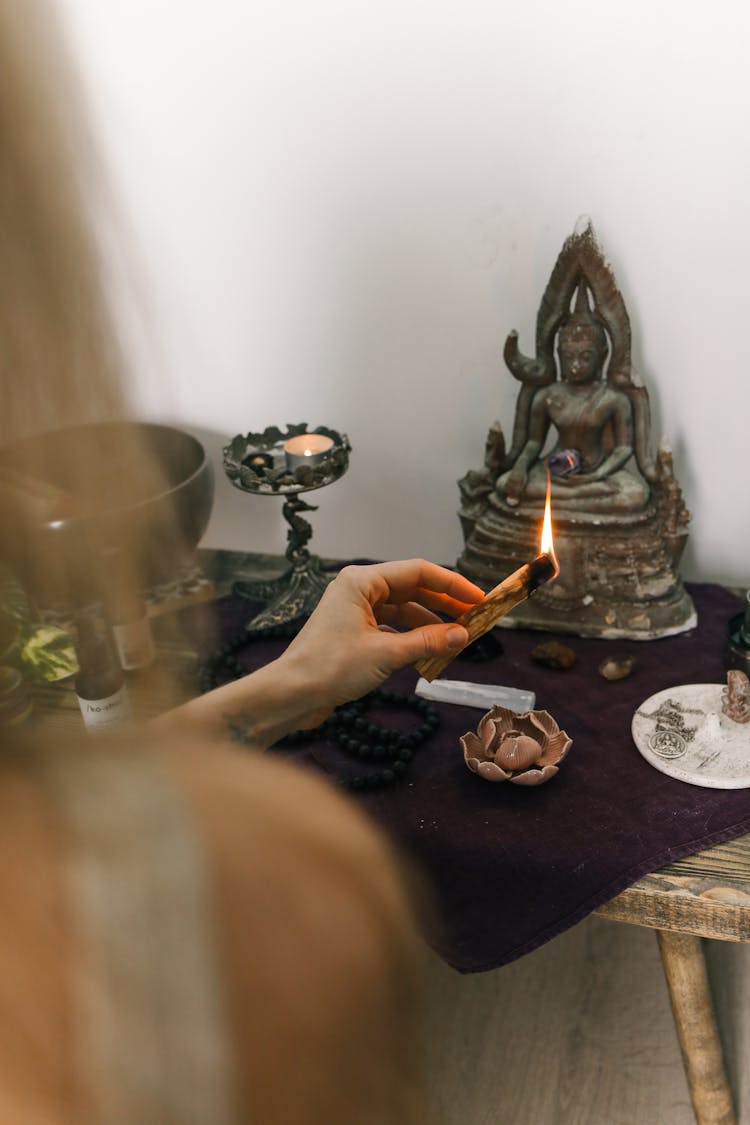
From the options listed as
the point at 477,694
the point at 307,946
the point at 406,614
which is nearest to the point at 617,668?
the point at 477,694

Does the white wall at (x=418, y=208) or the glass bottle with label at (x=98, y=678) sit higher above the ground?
the white wall at (x=418, y=208)

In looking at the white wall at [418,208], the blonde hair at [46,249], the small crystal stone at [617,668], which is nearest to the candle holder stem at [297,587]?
the white wall at [418,208]

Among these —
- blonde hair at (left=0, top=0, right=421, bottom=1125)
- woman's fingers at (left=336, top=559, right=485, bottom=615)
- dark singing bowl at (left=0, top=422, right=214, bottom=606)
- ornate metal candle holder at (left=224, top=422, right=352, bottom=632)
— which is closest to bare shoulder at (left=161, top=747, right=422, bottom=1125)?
blonde hair at (left=0, top=0, right=421, bottom=1125)

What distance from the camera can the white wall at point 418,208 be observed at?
4.33 ft

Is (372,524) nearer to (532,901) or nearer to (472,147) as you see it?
(472,147)

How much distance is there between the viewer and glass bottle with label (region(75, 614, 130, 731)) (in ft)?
4.16

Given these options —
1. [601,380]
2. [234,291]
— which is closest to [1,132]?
[601,380]

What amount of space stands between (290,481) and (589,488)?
46 centimetres

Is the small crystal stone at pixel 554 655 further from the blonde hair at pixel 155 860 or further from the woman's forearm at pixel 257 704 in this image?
the blonde hair at pixel 155 860

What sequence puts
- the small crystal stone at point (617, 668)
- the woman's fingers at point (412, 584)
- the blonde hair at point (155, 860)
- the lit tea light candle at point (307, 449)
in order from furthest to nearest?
the lit tea light candle at point (307, 449) < the small crystal stone at point (617, 668) < the woman's fingers at point (412, 584) < the blonde hair at point (155, 860)

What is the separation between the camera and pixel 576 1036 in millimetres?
1461

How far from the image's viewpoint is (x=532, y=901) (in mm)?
1041

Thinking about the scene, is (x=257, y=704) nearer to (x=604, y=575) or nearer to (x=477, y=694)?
(x=477, y=694)

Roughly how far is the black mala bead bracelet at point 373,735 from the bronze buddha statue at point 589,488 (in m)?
0.25
